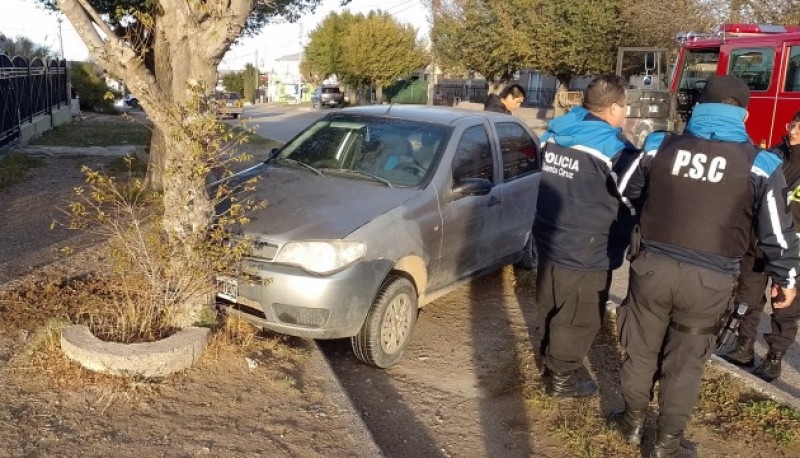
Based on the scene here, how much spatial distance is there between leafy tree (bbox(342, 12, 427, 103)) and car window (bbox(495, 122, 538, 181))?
39.6 metres

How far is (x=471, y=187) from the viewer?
16.9 feet

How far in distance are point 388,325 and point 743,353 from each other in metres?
2.63

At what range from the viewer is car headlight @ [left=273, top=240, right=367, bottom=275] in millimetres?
4184

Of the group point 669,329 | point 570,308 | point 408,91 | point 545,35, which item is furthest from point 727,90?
point 408,91

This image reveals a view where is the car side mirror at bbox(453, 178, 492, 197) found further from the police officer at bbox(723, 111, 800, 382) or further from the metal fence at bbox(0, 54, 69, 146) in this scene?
the metal fence at bbox(0, 54, 69, 146)

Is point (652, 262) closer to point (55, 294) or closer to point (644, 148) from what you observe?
point (644, 148)

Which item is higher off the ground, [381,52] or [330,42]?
[330,42]

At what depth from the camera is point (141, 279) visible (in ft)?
14.3

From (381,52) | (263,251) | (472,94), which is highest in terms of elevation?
(381,52)

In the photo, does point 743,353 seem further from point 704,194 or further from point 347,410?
point 347,410

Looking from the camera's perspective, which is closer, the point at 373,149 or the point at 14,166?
the point at 373,149

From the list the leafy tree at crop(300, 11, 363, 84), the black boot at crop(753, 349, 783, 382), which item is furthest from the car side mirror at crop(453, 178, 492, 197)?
the leafy tree at crop(300, 11, 363, 84)

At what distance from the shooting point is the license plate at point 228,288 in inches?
173

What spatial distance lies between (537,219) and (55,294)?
3.44m
